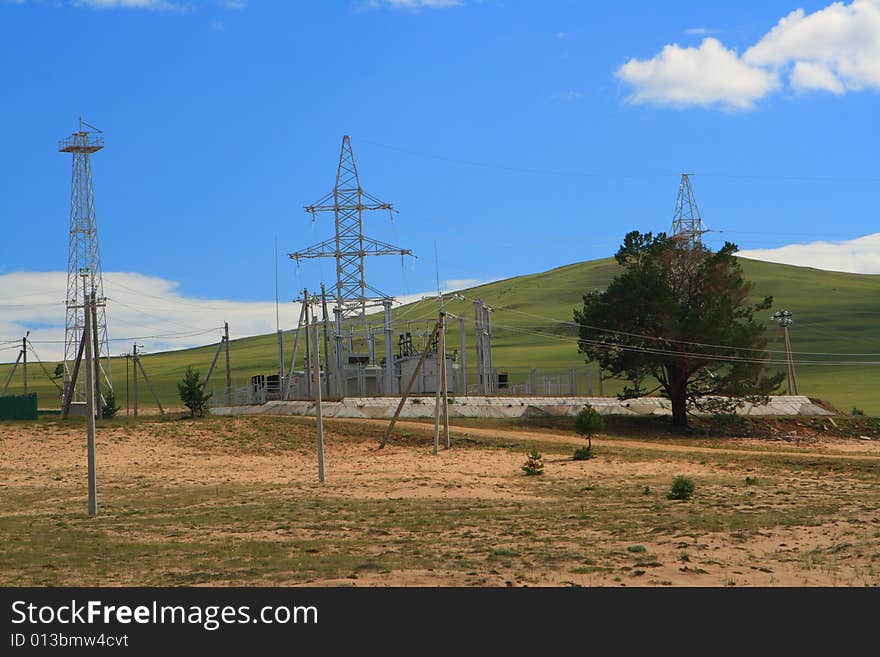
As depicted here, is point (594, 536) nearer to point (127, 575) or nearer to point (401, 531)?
point (401, 531)

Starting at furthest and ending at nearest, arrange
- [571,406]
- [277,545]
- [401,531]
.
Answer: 1. [571,406]
2. [401,531]
3. [277,545]

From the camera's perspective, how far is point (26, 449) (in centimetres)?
5222

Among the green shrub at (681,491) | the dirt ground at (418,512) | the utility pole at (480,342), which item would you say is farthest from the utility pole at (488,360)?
the green shrub at (681,491)

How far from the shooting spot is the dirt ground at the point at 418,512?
62.5ft

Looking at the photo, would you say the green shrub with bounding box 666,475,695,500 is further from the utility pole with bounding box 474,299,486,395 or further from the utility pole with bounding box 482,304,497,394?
the utility pole with bounding box 482,304,497,394

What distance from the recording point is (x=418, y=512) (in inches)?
1152

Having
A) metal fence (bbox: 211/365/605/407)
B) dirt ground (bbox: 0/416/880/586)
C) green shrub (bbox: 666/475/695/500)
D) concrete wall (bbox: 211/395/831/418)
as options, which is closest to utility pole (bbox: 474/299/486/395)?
metal fence (bbox: 211/365/605/407)

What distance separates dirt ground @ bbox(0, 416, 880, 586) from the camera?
62.5 feet

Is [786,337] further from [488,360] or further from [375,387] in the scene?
[375,387]
